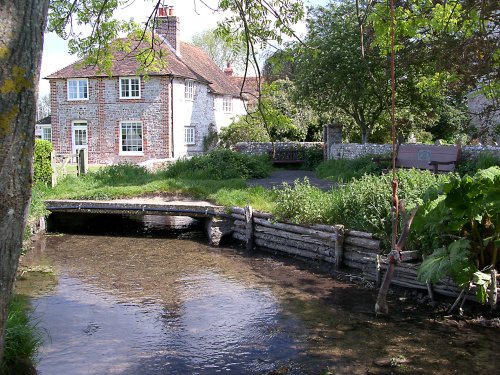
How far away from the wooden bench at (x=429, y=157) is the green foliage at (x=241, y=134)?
10842mm

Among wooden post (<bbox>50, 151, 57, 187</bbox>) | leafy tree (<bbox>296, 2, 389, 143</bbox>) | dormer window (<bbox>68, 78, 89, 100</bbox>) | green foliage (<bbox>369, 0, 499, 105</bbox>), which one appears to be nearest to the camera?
green foliage (<bbox>369, 0, 499, 105</bbox>)

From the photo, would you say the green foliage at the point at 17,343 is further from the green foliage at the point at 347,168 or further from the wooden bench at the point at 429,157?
the green foliage at the point at 347,168

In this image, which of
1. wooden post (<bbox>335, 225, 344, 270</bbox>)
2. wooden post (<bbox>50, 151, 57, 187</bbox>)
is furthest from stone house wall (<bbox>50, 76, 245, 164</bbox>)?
wooden post (<bbox>335, 225, 344, 270</bbox>)

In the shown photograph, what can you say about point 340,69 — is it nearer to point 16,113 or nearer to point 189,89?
point 189,89

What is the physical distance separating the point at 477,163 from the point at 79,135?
23.4 meters

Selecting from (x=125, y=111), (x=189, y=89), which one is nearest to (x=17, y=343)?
(x=125, y=111)

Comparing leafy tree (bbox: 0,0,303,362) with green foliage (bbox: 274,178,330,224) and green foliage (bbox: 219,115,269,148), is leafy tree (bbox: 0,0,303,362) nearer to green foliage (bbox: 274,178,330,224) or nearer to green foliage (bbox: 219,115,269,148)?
green foliage (bbox: 274,178,330,224)

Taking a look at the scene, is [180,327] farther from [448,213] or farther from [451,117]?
[451,117]

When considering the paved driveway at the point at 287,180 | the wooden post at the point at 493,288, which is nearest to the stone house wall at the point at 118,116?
the paved driveway at the point at 287,180

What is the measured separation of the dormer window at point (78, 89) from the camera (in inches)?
1257

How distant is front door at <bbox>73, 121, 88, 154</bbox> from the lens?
106ft

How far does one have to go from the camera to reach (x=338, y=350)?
7.36 m

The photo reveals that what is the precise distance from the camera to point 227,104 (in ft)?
132

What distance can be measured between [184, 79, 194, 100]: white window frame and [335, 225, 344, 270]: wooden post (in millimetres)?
23020
